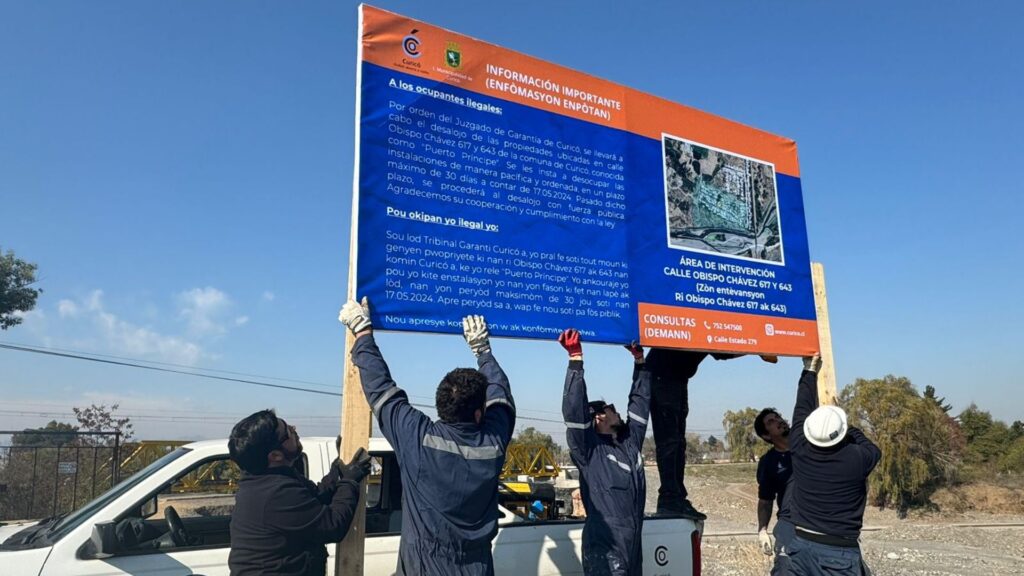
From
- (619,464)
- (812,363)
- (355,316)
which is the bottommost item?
(619,464)

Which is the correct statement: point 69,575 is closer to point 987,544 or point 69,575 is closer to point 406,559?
point 406,559

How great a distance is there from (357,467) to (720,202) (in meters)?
3.53

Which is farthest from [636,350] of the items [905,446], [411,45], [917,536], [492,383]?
[905,446]

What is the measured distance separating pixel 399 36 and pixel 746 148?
127 inches

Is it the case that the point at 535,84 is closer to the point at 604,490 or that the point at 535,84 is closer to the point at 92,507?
the point at 604,490

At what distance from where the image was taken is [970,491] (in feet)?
79.4

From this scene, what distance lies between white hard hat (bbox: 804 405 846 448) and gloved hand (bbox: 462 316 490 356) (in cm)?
223

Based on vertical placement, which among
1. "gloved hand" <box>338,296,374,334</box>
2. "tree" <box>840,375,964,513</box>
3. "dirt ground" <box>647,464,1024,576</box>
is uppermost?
"gloved hand" <box>338,296,374,334</box>

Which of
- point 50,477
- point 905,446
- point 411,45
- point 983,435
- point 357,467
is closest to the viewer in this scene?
point 357,467

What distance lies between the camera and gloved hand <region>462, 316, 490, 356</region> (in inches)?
140

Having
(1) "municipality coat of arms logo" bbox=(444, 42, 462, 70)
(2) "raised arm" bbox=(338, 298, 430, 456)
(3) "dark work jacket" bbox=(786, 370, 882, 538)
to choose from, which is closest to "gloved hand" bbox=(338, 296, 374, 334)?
(2) "raised arm" bbox=(338, 298, 430, 456)

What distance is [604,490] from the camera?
3918 mm

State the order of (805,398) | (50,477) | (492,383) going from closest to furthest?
(492,383), (805,398), (50,477)

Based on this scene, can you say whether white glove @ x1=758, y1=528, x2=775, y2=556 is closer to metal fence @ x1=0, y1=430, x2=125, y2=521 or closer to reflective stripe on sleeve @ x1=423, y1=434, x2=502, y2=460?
reflective stripe on sleeve @ x1=423, y1=434, x2=502, y2=460
